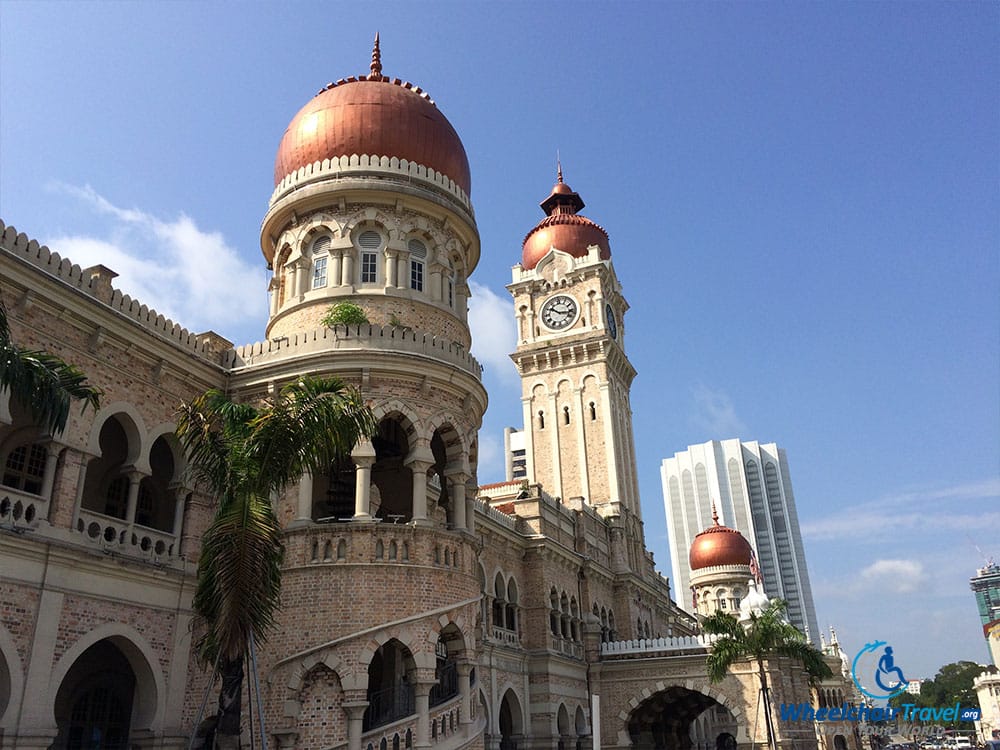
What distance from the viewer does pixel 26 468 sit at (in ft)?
56.7

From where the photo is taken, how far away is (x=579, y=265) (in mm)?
54188

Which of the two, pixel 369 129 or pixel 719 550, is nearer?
pixel 369 129

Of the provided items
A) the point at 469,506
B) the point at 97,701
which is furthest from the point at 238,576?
the point at 469,506

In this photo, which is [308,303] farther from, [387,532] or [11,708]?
[11,708]

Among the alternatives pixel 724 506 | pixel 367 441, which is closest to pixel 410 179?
pixel 367 441

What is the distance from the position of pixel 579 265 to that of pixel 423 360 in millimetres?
36406

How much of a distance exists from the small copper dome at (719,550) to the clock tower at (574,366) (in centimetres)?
1509

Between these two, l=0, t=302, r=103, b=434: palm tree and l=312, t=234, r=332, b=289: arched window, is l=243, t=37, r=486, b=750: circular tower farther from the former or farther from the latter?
l=0, t=302, r=103, b=434: palm tree

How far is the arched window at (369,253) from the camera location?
21047 millimetres

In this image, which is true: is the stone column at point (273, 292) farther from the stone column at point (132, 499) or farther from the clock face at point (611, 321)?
the clock face at point (611, 321)

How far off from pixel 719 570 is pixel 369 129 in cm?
4985

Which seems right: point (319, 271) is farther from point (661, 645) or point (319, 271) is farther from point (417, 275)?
point (661, 645)

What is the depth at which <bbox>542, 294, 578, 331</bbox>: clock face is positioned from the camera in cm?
5375

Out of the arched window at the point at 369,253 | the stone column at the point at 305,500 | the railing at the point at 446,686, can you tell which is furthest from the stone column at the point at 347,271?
the railing at the point at 446,686
